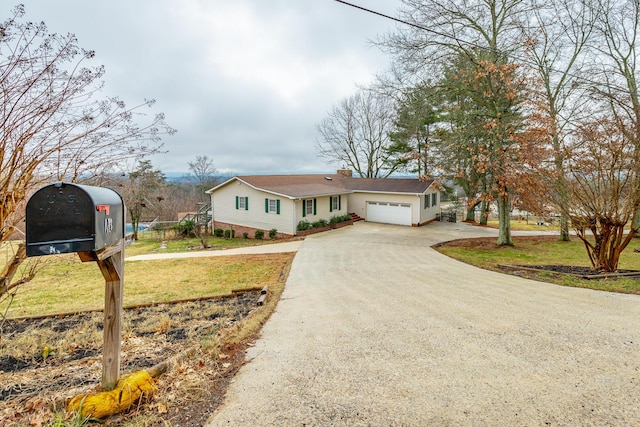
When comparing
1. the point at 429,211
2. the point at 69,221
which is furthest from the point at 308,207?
the point at 69,221

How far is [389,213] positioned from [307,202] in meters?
6.58

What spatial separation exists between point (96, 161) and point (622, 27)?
76.3 feet

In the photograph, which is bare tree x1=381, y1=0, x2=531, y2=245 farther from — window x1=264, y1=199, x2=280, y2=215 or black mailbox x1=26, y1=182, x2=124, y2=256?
black mailbox x1=26, y1=182, x2=124, y2=256

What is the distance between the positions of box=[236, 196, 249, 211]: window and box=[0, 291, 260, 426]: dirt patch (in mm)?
14673

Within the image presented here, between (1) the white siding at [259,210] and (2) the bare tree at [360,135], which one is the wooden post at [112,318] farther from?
(2) the bare tree at [360,135]

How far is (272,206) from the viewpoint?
19.8 meters

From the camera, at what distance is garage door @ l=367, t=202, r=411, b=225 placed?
72.9ft

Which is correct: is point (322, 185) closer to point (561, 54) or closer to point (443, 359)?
point (561, 54)

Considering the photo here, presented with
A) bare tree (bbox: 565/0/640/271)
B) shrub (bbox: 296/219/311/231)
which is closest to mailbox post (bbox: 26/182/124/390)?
bare tree (bbox: 565/0/640/271)

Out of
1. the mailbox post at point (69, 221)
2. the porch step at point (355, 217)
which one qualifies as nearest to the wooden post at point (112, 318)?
the mailbox post at point (69, 221)

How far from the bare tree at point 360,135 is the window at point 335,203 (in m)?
9.78

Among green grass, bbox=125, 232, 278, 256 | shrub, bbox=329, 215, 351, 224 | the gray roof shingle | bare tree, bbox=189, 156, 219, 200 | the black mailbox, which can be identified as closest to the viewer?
the black mailbox

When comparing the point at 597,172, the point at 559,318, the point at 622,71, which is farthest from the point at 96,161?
the point at 622,71

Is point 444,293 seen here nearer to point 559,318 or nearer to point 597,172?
point 559,318
